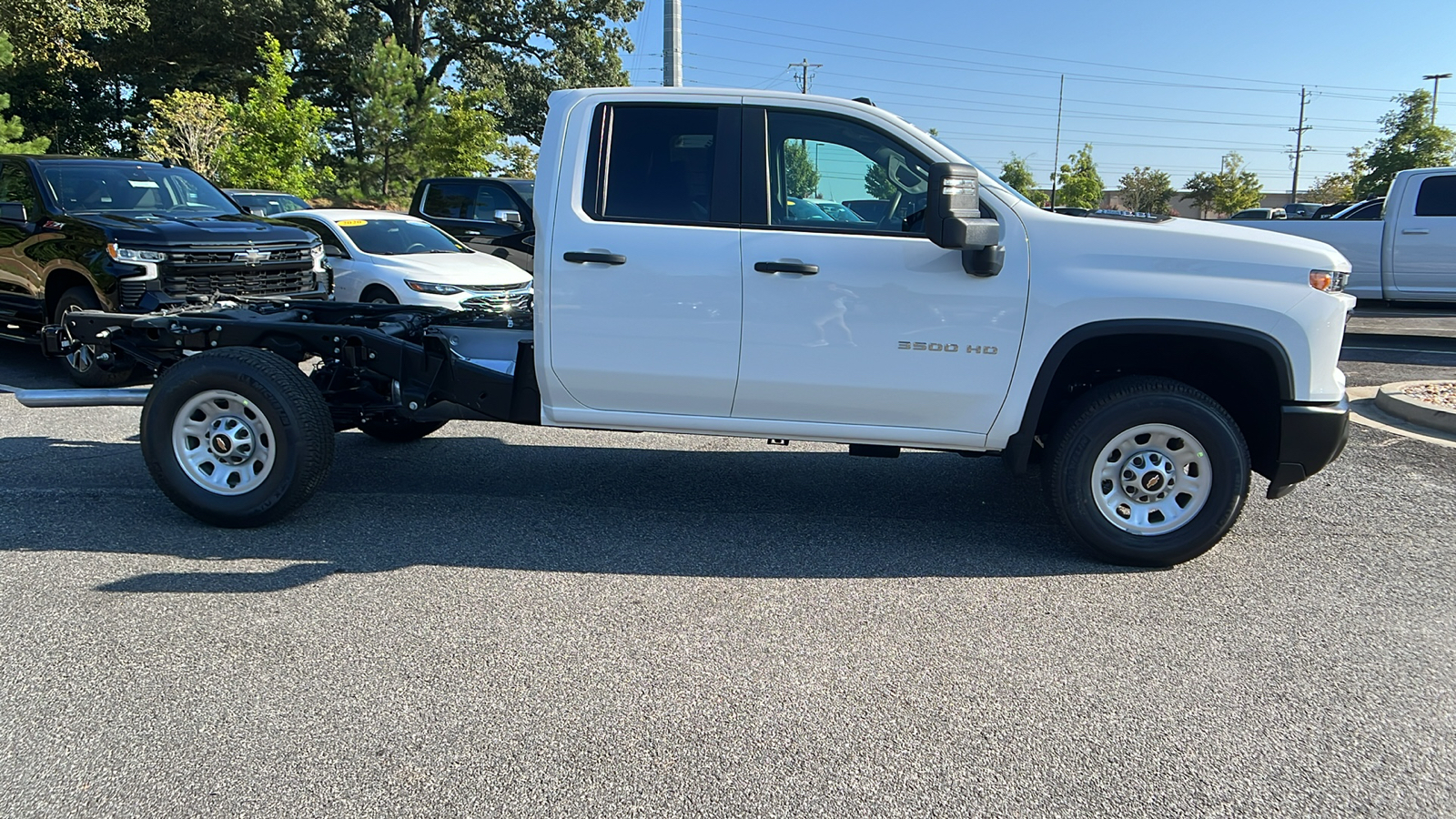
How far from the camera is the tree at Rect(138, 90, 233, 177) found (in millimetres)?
27547

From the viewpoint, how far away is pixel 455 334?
17.3 ft

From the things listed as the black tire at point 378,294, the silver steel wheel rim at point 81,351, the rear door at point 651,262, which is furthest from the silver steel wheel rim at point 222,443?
the black tire at point 378,294

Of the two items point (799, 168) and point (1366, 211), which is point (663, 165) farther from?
point (1366, 211)

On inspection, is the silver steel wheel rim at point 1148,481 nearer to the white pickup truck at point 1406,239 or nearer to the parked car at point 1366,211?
the white pickup truck at point 1406,239

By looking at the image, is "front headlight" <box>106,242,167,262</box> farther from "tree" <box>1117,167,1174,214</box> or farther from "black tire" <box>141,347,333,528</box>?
"tree" <box>1117,167,1174,214</box>

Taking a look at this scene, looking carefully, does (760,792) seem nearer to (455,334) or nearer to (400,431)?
(455,334)

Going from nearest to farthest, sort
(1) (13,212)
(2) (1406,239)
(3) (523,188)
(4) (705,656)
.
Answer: (4) (705,656), (1) (13,212), (2) (1406,239), (3) (523,188)

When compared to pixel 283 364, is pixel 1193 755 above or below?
below

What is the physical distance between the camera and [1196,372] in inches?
195

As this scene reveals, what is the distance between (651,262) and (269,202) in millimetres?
16710

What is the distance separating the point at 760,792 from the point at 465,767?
89 cm

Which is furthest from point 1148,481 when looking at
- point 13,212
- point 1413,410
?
point 13,212

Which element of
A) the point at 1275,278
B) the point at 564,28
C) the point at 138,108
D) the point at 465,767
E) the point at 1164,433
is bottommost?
the point at 465,767

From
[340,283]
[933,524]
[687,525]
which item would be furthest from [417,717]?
[340,283]
